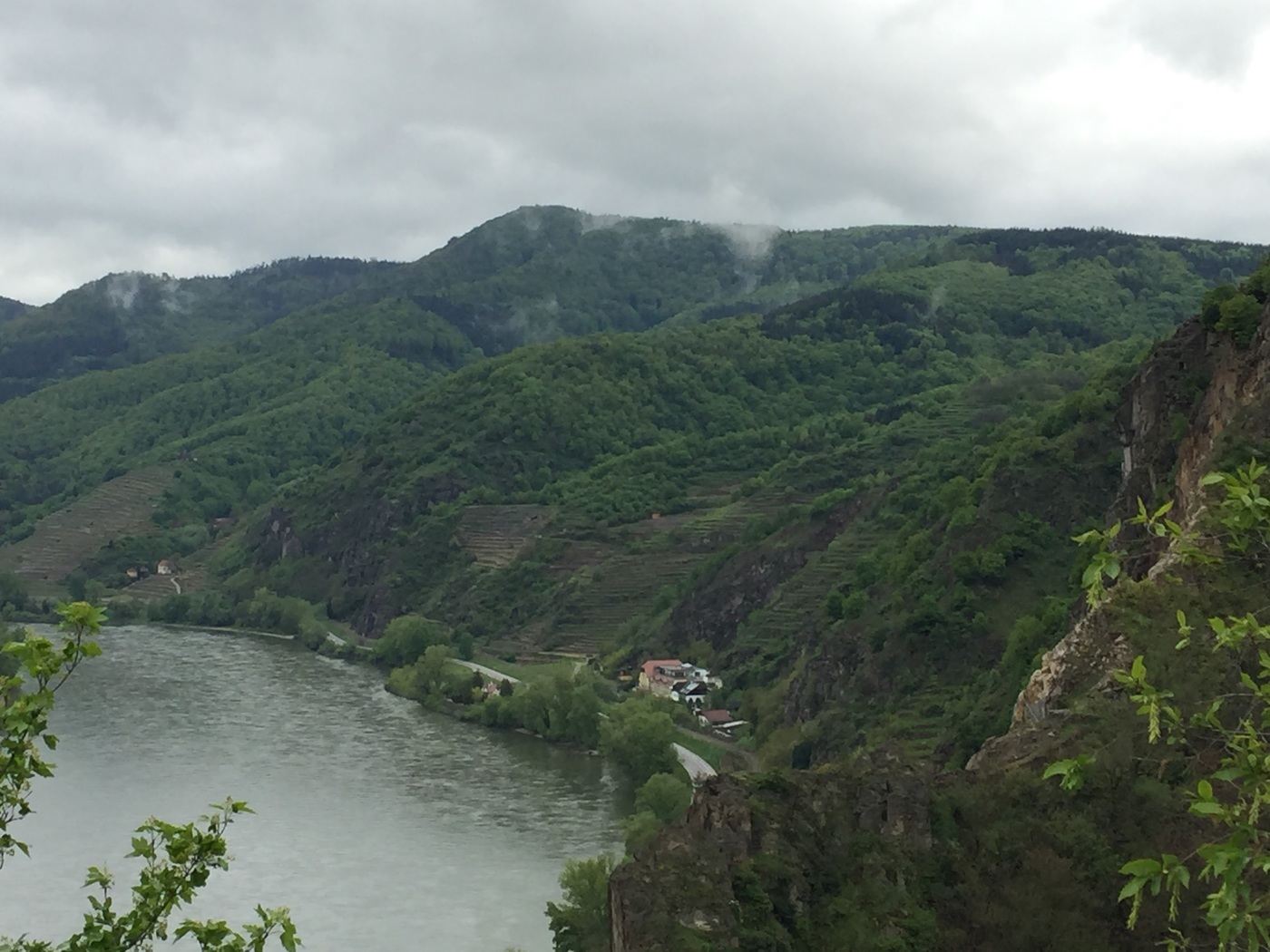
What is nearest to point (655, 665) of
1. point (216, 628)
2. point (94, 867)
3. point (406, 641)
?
point (406, 641)

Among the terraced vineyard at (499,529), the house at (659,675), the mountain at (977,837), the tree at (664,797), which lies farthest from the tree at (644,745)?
the terraced vineyard at (499,529)

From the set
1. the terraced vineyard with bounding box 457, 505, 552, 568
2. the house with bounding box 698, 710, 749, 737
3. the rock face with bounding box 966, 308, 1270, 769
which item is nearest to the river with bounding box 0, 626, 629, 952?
the house with bounding box 698, 710, 749, 737

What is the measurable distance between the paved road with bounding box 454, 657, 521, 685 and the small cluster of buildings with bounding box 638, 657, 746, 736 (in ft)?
21.4

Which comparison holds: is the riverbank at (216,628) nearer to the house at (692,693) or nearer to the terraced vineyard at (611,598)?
the terraced vineyard at (611,598)

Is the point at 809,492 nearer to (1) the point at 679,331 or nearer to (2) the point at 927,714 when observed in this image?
(2) the point at 927,714

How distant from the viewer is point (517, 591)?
97.7 meters

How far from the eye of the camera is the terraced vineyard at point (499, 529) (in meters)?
106

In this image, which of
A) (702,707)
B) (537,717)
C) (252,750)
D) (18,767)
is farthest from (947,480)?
(18,767)

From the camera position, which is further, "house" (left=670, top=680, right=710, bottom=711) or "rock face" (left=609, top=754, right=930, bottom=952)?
"house" (left=670, top=680, right=710, bottom=711)

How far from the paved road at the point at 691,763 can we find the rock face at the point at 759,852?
90.2 feet

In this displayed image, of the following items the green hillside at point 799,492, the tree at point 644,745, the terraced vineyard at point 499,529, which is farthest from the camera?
the terraced vineyard at point 499,529

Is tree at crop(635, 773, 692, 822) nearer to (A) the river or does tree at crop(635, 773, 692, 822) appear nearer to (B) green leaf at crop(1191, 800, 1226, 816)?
(A) the river

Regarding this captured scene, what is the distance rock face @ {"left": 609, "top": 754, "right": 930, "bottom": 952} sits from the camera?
27.2 metres

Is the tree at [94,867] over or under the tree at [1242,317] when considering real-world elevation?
under
